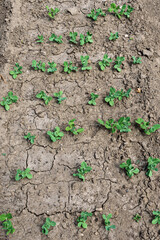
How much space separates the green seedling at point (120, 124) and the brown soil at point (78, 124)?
11cm

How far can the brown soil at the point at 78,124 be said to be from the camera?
7.90ft

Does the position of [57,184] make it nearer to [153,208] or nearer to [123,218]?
[123,218]

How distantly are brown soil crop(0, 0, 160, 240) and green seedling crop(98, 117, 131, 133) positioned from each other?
0.11m

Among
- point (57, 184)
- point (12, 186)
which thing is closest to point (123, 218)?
point (57, 184)

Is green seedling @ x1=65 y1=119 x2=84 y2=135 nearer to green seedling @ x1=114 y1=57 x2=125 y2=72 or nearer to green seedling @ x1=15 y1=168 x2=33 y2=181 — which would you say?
green seedling @ x1=15 y1=168 x2=33 y2=181

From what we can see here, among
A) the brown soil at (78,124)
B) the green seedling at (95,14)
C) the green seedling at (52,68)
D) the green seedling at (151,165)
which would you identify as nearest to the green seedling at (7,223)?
the brown soil at (78,124)

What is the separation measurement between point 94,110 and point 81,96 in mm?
278

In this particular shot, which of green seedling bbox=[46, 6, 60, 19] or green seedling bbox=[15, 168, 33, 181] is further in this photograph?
green seedling bbox=[46, 6, 60, 19]

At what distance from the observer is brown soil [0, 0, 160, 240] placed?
94.8 inches

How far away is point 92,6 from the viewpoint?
387cm

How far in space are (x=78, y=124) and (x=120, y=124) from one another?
0.52 metres

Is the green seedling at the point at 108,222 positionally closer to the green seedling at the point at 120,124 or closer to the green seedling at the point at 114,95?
the green seedling at the point at 120,124

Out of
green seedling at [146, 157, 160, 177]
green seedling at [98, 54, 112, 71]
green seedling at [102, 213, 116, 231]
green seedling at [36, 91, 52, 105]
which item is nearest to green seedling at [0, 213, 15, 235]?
green seedling at [102, 213, 116, 231]

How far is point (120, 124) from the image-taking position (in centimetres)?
279
